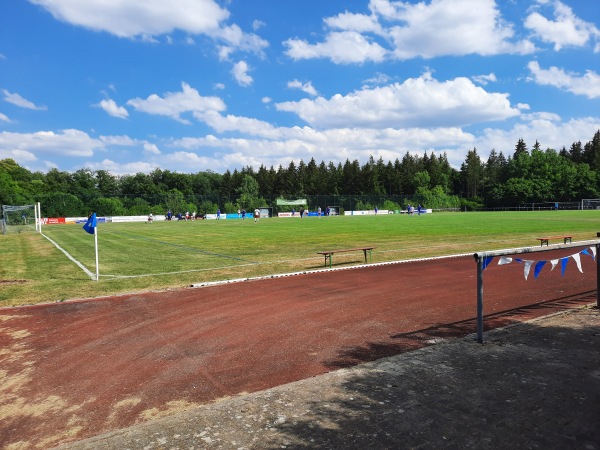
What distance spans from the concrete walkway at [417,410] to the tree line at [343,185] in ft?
246

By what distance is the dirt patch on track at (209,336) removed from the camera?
4.96 metres

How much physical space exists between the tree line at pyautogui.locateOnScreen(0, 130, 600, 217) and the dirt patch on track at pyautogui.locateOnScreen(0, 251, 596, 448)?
2743 inches

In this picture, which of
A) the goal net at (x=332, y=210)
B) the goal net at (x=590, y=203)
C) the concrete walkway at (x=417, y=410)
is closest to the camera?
the concrete walkway at (x=417, y=410)

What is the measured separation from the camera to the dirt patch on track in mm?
4957

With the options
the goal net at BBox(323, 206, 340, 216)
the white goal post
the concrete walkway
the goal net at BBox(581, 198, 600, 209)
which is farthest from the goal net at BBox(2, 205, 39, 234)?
the goal net at BBox(581, 198, 600, 209)

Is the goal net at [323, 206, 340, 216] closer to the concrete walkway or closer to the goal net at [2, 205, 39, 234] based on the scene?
the goal net at [2, 205, 39, 234]

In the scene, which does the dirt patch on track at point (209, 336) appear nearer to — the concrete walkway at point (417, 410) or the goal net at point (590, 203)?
the concrete walkway at point (417, 410)

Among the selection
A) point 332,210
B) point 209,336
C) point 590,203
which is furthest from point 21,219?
point 590,203

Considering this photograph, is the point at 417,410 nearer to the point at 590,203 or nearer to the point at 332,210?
the point at 332,210

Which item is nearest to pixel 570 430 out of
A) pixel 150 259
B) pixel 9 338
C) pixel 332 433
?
pixel 332 433

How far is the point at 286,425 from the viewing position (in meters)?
4.09

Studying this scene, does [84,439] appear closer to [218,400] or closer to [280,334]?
[218,400]

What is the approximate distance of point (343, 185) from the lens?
132 meters

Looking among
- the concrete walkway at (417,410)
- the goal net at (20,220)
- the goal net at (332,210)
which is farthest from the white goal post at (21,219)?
the goal net at (332,210)
